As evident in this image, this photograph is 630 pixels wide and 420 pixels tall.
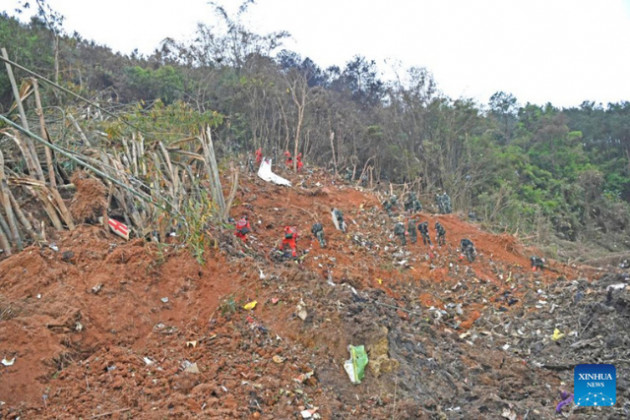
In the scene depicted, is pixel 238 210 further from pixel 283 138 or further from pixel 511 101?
pixel 511 101

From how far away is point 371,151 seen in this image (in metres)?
13.8

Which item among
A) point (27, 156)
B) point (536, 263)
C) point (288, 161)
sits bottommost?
point (536, 263)

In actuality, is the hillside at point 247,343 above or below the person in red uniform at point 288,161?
below

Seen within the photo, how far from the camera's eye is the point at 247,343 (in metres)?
3.07

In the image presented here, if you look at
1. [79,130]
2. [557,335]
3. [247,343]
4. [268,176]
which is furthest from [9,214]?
[268,176]

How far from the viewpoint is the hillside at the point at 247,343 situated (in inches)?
101

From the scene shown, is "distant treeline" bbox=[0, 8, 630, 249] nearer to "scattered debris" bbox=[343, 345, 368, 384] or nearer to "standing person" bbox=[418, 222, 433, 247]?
"standing person" bbox=[418, 222, 433, 247]

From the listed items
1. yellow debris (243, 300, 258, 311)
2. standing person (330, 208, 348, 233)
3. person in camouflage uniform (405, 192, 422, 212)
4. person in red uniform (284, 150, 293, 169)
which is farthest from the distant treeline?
yellow debris (243, 300, 258, 311)

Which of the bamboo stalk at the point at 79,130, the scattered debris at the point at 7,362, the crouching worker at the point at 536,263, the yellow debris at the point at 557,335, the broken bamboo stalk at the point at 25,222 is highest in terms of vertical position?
the bamboo stalk at the point at 79,130

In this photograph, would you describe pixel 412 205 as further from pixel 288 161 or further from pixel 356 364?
pixel 356 364

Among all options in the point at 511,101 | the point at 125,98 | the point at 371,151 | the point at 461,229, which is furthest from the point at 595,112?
the point at 125,98

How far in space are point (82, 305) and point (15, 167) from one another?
1.80 m

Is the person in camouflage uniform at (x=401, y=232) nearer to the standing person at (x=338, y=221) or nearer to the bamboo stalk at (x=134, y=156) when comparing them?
the standing person at (x=338, y=221)

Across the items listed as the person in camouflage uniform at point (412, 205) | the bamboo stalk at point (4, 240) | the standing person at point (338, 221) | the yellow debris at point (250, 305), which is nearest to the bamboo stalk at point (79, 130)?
the bamboo stalk at point (4, 240)
